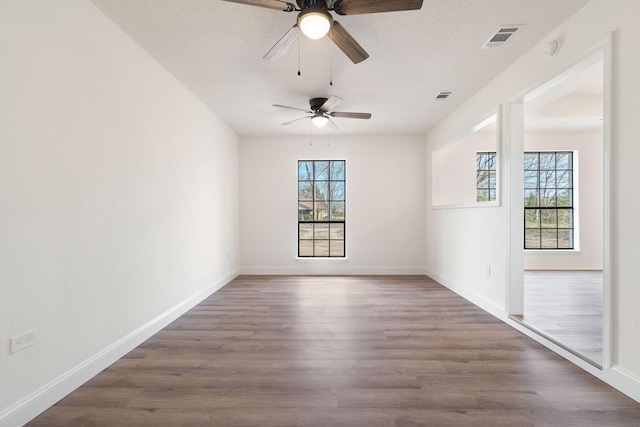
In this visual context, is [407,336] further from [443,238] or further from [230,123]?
[230,123]

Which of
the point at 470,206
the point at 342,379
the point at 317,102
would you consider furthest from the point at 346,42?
the point at 470,206

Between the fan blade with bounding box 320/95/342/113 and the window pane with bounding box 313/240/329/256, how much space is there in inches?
112

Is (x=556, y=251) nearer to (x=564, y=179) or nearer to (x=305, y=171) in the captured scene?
(x=564, y=179)

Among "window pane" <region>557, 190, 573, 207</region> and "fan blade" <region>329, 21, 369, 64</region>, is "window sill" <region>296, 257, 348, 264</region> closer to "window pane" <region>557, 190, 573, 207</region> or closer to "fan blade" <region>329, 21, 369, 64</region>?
"fan blade" <region>329, 21, 369, 64</region>

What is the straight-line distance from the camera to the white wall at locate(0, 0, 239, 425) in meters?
1.62

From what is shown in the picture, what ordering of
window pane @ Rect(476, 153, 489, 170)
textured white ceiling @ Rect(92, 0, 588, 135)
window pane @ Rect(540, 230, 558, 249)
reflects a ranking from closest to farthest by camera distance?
textured white ceiling @ Rect(92, 0, 588, 135) → window pane @ Rect(476, 153, 489, 170) → window pane @ Rect(540, 230, 558, 249)

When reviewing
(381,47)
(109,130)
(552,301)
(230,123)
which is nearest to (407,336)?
(552,301)

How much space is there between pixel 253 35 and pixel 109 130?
136cm

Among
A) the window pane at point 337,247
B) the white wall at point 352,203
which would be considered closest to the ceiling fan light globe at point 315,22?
the white wall at point 352,203

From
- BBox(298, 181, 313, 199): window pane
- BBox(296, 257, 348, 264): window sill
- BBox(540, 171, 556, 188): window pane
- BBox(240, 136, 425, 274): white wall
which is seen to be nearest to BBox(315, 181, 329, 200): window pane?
BBox(298, 181, 313, 199): window pane

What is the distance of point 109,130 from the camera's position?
2322 millimetres

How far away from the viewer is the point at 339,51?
9.12 feet

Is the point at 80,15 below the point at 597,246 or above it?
above

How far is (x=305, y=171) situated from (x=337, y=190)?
739 mm
